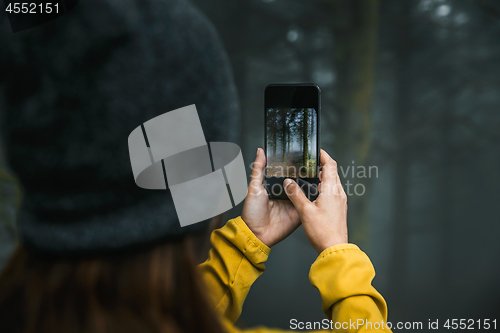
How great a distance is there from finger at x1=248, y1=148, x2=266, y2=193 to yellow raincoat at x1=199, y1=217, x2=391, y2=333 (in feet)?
0.24

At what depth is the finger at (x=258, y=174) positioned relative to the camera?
0.53 meters

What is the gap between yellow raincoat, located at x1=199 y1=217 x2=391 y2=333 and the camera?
32cm

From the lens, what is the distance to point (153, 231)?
206mm

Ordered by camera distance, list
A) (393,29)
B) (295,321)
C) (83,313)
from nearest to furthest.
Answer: (83,313)
(393,29)
(295,321)

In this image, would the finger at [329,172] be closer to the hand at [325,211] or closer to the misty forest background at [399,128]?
the hand at [325,211]

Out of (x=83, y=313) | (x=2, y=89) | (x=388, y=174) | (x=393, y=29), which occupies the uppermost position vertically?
(x=393, y=29)

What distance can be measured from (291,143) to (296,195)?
0.12 m

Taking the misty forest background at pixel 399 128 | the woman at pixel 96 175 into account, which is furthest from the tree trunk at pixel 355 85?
the woman at pixel 96 175

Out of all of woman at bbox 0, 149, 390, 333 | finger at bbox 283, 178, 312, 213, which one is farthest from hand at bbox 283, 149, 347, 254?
woman at bbox 0, 149, 390, 333

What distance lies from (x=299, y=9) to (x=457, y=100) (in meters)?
0.66

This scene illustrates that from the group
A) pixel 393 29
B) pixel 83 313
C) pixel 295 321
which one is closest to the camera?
pixel 83 313

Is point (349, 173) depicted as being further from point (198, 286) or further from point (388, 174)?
point (198, 286)

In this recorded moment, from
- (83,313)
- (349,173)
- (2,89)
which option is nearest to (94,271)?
(83,313)

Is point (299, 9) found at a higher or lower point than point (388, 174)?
higher
